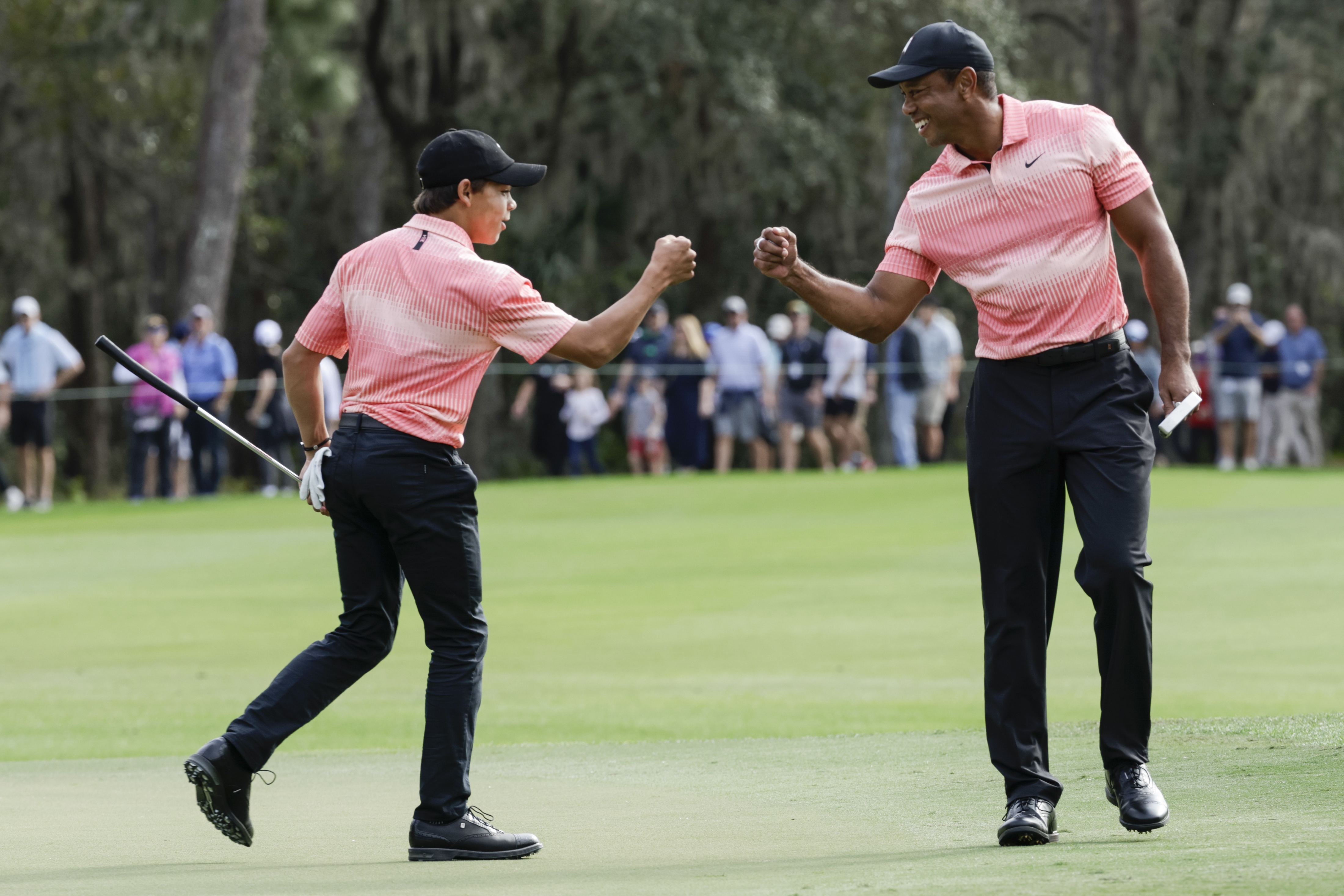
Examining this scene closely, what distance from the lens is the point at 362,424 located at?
5.39 m

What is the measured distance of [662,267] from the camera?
5.35 m

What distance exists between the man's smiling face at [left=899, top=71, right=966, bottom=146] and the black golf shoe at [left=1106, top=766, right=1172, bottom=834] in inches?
66.3

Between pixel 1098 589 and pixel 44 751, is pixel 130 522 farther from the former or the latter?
pixel 1098 589

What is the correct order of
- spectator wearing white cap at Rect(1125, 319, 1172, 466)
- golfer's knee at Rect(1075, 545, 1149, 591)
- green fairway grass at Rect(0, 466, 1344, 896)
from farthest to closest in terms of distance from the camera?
1. spectator wearing white cap at Rect(1125, 319, 1172, 466)
2. golfer's knee at Rect(1075, 545, 1149, 591)
3. green fairway grass at Rect(0, 466, 1344, 896)

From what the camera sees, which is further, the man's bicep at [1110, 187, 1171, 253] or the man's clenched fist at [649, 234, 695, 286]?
the man's clenched fist at [649, 234, 695, 286]

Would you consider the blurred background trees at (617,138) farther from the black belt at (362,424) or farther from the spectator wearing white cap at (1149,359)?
the black belt at (362,424)

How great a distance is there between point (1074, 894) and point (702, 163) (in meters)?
29.7

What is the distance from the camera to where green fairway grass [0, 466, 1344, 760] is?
9.16 metres

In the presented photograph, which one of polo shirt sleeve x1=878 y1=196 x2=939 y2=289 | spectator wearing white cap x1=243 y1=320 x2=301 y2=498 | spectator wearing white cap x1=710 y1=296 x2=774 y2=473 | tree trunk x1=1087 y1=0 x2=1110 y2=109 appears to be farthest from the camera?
tree trunk x1=1087 y1=0 x2=1110 y2=109

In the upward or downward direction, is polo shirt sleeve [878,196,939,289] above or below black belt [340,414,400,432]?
above

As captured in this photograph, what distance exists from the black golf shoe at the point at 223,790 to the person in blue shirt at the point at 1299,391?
20.1 metres

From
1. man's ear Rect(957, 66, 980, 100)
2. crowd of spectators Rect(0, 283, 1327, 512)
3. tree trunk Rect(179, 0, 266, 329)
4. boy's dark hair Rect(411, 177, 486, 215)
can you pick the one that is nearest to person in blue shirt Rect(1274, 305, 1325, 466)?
crowd of spectators Rect(0, 283, 1327, 512)

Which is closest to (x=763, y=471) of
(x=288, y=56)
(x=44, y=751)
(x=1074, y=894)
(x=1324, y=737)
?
(x=288, y=56)

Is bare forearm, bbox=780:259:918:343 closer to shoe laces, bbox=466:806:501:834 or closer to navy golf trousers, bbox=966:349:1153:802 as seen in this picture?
A: navy golf trousers, bbox=966:349:1153:802
